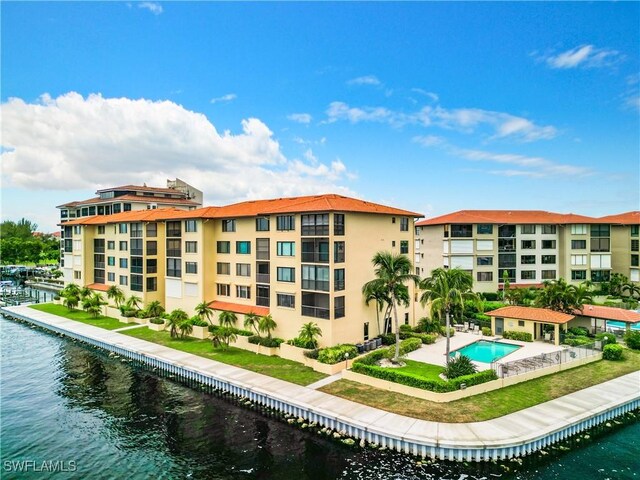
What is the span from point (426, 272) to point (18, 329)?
6849 cm

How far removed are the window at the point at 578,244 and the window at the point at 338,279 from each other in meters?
55.8

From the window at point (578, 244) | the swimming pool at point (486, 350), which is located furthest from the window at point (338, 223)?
the window at point (578, 244)

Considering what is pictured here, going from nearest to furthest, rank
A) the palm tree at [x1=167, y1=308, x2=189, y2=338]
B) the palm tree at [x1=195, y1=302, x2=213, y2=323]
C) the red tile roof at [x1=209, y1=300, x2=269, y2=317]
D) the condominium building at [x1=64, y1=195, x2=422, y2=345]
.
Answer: the condominium building at [x1=64, y1=195, x2=422, y2=345], the red tile roof at [x1=209, y1=300, x2=269, y2=317], the palm tree at [x1=167, y1=308, x2=189, y2=338], the palm tree at [x1=195, y1=302, x2=213, y2=323]

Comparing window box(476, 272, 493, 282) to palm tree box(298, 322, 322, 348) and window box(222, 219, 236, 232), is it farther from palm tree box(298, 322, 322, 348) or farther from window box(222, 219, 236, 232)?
window box(222, 219, 236, 232)

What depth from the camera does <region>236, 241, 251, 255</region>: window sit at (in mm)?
49850

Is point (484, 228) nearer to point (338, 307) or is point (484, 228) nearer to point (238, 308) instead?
point (338, 307)

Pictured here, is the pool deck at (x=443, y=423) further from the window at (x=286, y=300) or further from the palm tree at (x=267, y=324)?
the window at (x=286, y=300)

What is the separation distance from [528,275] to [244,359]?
2245 inches

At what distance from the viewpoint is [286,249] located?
142ft

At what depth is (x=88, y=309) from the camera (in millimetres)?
63500

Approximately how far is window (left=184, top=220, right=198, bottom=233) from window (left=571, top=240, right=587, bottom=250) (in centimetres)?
6662

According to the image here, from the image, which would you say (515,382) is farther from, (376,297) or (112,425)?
(112,425)

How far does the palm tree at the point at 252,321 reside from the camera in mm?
44469

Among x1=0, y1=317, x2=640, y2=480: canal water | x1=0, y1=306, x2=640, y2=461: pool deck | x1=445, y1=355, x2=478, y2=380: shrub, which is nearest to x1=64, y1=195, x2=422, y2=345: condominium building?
x1=0, y1=306, x2=640, y2=461: pool deck
